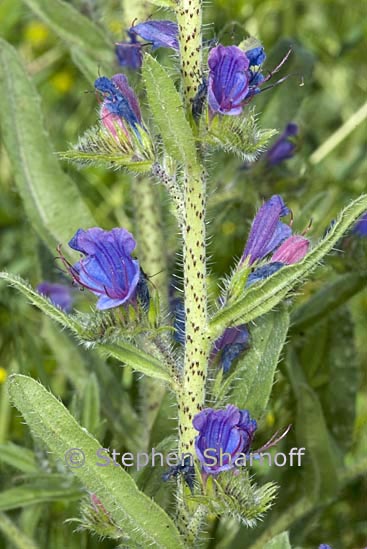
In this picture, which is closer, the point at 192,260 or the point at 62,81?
the point at 192,260

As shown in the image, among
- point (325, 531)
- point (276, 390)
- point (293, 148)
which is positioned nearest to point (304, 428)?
point (276, 390)

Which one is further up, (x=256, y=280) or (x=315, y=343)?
(x=256, y=280)

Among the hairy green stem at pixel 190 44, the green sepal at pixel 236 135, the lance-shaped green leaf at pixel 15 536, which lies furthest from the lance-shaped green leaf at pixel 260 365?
the lance-shaped green leaf at pixel 15 536

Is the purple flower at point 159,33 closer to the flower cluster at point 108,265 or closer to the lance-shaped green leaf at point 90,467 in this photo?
the flower cluster at point 108,265

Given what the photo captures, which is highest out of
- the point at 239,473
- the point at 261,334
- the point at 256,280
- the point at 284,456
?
the point at 256,280

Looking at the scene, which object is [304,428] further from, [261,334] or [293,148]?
[293,148]

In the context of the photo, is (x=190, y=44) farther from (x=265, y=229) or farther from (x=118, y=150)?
(x=265, y=229)

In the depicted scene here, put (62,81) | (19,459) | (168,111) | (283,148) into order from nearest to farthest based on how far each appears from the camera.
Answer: (168,111)
(19,459)
(283,148)
(62,81)

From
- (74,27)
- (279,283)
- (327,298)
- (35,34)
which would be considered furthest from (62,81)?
(279,283)
